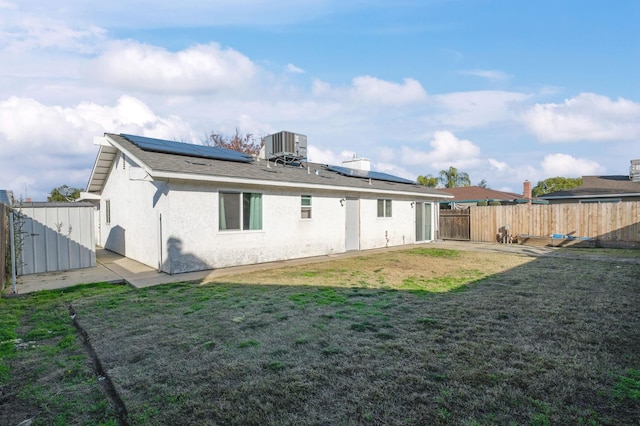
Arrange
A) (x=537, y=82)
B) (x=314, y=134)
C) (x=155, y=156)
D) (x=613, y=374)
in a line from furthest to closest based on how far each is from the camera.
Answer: (x=314, y=134), (x=537, y=82), (x=155, y=156), (x=613, y=374)

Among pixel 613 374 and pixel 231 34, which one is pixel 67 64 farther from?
pixel 613 374

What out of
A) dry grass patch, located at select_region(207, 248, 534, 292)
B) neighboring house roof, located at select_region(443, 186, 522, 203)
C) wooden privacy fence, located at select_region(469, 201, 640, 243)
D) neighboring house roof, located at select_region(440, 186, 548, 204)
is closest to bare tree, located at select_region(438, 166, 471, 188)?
neighboring house roof, located at select_region(443, 186, 522, 203)

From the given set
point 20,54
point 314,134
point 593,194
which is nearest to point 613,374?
point 20,54

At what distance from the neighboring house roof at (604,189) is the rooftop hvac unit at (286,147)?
19.0 metres

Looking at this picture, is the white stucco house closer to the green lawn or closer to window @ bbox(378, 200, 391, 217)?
window @ bbox(378, 200, 391, 217)

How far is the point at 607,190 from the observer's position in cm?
2256

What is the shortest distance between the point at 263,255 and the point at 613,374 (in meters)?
9.27

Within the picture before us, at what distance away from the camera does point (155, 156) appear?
33.0ft

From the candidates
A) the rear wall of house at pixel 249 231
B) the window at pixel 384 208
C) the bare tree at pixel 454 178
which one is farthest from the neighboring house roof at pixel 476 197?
the rear wall of house at pixel 249 231

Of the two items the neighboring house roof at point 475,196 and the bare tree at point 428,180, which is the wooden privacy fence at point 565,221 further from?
the bare tree at point 428,180

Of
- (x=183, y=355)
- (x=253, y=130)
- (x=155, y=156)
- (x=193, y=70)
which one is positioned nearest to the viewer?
(x=183, y=355)

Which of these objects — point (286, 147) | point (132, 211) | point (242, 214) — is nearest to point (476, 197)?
point (286, 147)

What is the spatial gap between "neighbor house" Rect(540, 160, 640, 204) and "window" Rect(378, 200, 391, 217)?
15.0m

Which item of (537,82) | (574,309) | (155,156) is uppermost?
(537,82)
